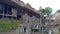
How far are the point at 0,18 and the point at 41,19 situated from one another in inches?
139

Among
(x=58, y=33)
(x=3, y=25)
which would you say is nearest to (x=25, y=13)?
(x=3, y=25)

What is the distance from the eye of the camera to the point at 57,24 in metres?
18.7

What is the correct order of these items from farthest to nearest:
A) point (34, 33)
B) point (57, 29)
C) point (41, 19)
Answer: point (57, 29) < point (41, 19) < point (34, 33)

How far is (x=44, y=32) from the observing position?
14414mm

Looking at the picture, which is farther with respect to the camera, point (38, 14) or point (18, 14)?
point (38, 14)

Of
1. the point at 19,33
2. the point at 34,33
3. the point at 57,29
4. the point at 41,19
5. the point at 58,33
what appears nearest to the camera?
the point at 19,33

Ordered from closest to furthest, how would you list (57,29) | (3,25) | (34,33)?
(3,25) → (34,33) → (57,29)

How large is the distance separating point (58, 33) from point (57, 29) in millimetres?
1241

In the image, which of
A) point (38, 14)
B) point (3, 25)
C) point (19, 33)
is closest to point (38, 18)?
point (38, 14)

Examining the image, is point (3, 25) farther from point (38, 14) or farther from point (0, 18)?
point (38, 14)

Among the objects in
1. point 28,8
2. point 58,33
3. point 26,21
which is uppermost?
point 28,8

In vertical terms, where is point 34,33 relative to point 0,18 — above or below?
below

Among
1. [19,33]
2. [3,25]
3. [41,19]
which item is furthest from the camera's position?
[41,19]

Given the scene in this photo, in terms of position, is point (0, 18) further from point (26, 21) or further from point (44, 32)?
point (44, 32)
